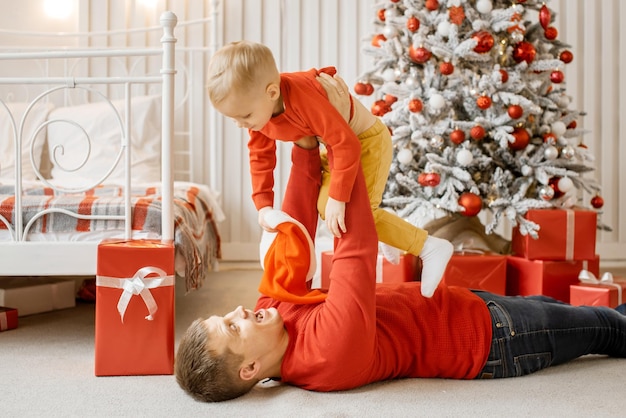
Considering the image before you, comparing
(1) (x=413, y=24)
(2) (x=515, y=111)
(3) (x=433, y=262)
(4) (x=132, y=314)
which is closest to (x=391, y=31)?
(1) (x=413, y=24)

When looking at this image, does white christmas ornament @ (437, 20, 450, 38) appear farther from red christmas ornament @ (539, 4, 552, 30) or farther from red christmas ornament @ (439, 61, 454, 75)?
red christmas ornament @ (539, 4, 552, 30)

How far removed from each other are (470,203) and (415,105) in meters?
0.39

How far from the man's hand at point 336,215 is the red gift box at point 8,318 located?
1.26 m

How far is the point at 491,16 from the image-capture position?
259 cm

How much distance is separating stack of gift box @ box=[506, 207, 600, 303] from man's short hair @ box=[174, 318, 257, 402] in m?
1.40

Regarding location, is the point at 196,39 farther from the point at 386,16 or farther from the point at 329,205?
the point at 329,205

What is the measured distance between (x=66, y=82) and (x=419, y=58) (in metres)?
1.24

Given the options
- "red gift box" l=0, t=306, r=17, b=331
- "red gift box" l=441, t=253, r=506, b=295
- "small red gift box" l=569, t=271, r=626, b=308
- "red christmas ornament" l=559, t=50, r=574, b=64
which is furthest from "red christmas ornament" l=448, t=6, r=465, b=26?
"red gift box" l=0, t=306, r=17, b=331

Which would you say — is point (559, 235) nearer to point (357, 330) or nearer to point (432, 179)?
point (432, 179)

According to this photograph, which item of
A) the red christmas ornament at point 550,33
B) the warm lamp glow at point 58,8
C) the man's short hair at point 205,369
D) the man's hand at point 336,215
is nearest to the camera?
the man's short hair at point 205,369

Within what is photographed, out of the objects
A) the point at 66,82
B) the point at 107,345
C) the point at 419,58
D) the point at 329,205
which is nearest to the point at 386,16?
the point at 419,58

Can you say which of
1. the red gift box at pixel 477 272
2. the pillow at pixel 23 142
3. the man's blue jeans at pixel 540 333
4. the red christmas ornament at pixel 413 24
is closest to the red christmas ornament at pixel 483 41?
the red christmas ornament at pixel 413 24

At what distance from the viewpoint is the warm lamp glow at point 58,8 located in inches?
145

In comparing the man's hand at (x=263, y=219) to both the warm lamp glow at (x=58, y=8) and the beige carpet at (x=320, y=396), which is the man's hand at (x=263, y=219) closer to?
the beige carpet at (x=320, y=396)
